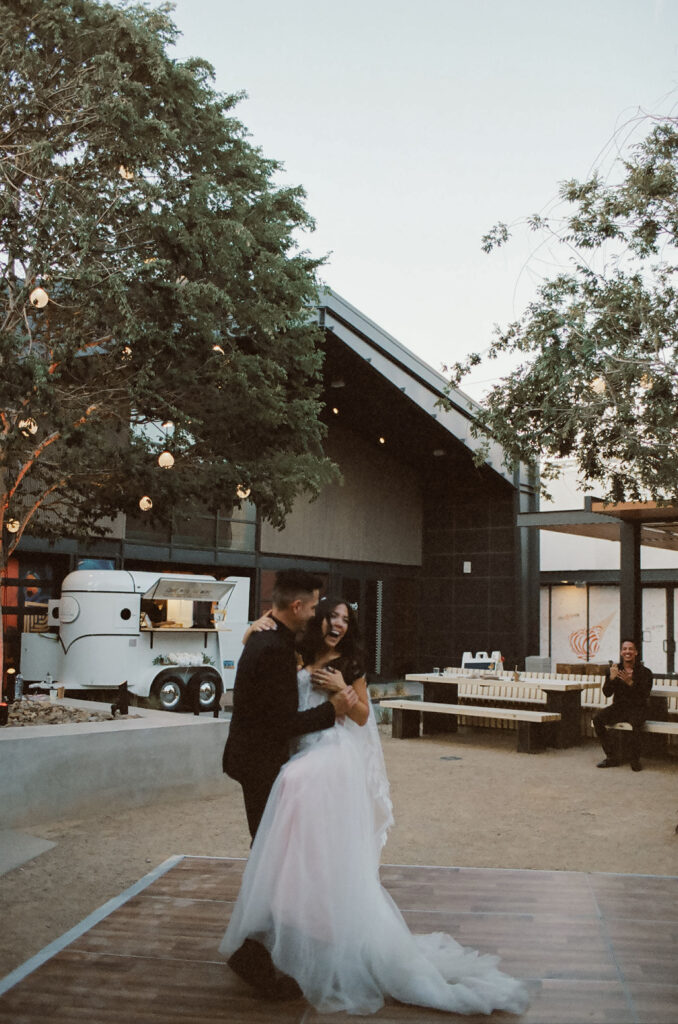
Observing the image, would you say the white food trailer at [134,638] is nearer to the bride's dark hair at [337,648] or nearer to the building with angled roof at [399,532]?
the building with angled roof at [399,532]

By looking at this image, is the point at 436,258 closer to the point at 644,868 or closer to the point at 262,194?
the point at 262,194

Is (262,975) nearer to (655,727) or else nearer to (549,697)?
(655,727)

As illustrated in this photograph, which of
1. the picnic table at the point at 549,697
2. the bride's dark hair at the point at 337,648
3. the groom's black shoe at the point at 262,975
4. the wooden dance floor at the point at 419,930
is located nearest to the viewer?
the wooden dance floor at the point at 419,930

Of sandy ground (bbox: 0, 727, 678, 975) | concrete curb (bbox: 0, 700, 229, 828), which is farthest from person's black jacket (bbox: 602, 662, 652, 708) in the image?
concrete curb (bbox: 0, 700, 229, 828)

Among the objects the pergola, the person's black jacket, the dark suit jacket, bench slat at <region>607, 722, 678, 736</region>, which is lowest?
bench slat at <region>607, 722, 678, 736</region>

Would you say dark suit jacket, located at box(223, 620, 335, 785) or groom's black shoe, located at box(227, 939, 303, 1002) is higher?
dark suit jacket, located at box(223, 620, 335, 785)

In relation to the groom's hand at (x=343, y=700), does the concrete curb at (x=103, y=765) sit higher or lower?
lower

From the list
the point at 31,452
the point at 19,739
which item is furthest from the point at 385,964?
the point at 31,452

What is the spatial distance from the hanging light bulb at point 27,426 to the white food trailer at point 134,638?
6.21 metres

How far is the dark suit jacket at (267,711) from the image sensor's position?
3635mm

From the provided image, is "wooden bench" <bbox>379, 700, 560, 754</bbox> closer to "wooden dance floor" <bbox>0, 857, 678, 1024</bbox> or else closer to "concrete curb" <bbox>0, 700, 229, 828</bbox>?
"concrete curb" <bbox>0, 700, 229, 828</bbox>

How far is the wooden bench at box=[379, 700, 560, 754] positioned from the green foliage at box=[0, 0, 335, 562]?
15.4 feet

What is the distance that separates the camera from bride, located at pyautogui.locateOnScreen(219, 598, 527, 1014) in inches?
134

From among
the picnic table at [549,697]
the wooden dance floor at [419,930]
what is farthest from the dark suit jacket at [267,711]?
the picnic table at [549,697]
